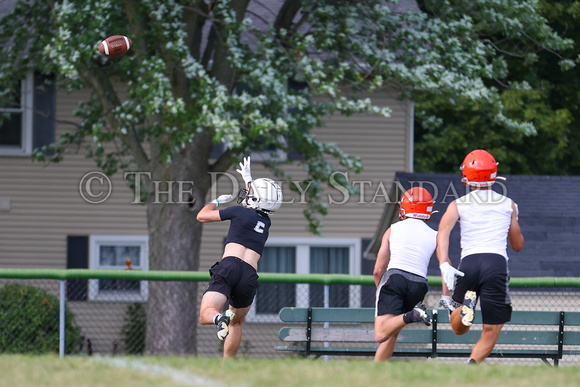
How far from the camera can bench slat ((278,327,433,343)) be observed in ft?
31.4

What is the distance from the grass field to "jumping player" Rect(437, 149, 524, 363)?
2.92 feet

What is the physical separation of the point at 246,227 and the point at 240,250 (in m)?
0.23

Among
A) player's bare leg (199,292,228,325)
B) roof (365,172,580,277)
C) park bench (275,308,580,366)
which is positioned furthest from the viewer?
roof (365,172,580,277)

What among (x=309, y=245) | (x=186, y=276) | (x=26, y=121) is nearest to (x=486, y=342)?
(x=186, y=276)

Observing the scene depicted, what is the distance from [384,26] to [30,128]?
8427 millimetres

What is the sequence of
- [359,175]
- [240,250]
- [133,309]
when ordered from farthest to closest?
[359,175], [133,309], [240,250]

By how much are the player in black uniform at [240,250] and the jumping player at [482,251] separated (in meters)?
1.84

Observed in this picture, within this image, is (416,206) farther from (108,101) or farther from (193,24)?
(108,101)

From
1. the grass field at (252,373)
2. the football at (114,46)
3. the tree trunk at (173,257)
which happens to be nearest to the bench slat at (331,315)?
the grass field at (252,373)

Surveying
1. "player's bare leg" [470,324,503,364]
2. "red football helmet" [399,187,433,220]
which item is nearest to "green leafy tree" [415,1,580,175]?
"red football helmet" [399,187,433,220]

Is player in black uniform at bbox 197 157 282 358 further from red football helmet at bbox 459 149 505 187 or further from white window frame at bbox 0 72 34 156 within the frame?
white window frame at bbox 0 72 34 156

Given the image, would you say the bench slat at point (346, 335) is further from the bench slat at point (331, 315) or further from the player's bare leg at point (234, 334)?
the player's bare leg at point (234, 334)

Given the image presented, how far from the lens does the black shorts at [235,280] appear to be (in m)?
7.90

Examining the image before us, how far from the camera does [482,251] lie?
23.5ft
